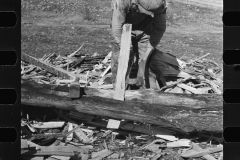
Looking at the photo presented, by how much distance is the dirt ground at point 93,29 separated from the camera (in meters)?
14.0

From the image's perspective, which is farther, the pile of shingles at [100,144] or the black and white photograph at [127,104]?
the black and white photograph at [127,104]

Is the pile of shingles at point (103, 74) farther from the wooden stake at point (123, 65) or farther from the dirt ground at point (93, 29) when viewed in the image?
the dirt ground at point (93, 29)

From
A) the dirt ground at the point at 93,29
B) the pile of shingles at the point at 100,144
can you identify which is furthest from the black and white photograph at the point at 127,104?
the dirt ground at the point at 93,29

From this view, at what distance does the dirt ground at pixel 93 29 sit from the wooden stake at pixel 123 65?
6397 millimetres

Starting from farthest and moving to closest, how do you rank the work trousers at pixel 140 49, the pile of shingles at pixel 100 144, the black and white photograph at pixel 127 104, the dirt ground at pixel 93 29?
the dirt ground at pixel 93 29 < the work trousers at pixel 140 49 < the black and white photograph at pixel 127 104 < the pile of shingles at pixel 100 144

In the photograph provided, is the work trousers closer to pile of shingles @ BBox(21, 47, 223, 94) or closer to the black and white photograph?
the black and white photograph

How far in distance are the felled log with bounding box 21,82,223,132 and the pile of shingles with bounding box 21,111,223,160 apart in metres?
0.47

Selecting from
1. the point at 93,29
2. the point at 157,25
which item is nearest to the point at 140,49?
the point at 157,25

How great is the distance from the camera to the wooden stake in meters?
6.07

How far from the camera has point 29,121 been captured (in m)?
6.55

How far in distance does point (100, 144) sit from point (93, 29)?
11.5 metres

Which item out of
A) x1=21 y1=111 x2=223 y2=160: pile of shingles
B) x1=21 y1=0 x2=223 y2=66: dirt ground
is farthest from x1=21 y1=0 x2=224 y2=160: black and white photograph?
x1=21 y1=0 x2=223 y2=66: dirt ground

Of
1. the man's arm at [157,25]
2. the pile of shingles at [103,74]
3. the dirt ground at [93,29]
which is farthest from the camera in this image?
the dirt ground at [93,29]

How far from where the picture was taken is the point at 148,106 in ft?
18.6
